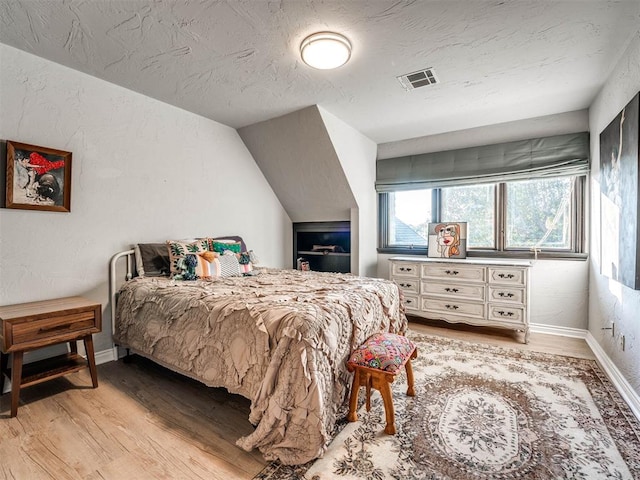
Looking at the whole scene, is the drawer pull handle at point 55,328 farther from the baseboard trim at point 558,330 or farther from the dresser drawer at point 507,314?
the baseboard trim at point 558,330

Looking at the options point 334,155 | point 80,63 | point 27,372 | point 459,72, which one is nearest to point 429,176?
point 334,155

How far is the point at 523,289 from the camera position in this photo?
125 inches

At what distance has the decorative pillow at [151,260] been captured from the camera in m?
2.79

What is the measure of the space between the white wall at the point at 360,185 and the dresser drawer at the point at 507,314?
157cm

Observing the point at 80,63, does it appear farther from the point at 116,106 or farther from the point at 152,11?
the point at 152,11

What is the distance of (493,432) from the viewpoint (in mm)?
1726

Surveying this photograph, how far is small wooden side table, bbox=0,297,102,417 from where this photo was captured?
185cm

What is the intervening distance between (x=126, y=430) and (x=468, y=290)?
3.29m

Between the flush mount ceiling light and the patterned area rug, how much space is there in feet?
7.82

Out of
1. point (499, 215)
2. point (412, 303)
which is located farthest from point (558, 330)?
point (412, 303)

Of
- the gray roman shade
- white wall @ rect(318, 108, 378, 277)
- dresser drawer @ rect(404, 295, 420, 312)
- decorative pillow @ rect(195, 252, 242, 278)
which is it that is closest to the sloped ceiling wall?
white wall @ rect(318, 108, 378, 277)

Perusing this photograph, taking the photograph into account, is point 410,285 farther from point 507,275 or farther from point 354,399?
point 354,399

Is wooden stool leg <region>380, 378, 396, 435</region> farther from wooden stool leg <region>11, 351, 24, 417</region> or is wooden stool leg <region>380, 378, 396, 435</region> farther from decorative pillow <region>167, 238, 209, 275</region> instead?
wooden stool leg <region>11, 351, 24, 417</region>

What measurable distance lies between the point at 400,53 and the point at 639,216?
1.84 metres
